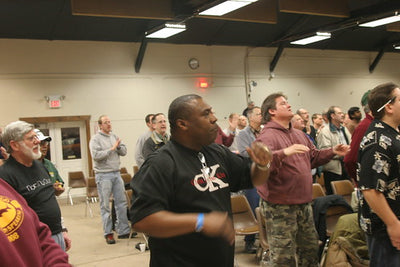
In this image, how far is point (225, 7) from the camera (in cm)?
834

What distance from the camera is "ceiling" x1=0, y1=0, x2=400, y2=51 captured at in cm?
898

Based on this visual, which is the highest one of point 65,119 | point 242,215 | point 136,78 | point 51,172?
point 136,78

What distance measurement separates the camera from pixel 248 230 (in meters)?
4.74

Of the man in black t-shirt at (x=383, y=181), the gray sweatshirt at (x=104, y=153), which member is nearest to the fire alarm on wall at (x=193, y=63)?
the gray sweatshirt at (x=104, y=153)

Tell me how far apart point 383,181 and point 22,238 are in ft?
6.37

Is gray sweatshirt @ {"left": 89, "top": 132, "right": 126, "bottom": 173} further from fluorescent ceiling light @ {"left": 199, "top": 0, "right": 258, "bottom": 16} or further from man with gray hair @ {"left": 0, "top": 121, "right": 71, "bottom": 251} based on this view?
fluorescent ceiling light @ {"left": 199, "top": 0, "right": 258, "bottom": 16}

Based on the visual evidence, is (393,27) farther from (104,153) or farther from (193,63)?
(104,153)

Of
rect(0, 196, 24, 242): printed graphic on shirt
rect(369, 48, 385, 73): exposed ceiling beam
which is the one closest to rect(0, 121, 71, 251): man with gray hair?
rect(0, 196, 24, 242): printed graphic on shirt

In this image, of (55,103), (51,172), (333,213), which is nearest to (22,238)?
(51,172)

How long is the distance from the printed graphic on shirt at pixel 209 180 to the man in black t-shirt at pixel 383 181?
993mm

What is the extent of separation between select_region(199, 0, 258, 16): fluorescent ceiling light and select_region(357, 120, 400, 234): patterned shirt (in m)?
5.83

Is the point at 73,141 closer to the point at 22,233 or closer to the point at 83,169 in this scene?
the point at 83,169

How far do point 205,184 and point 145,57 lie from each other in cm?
1004

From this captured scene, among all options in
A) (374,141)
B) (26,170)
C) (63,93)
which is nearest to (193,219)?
(374,141)
